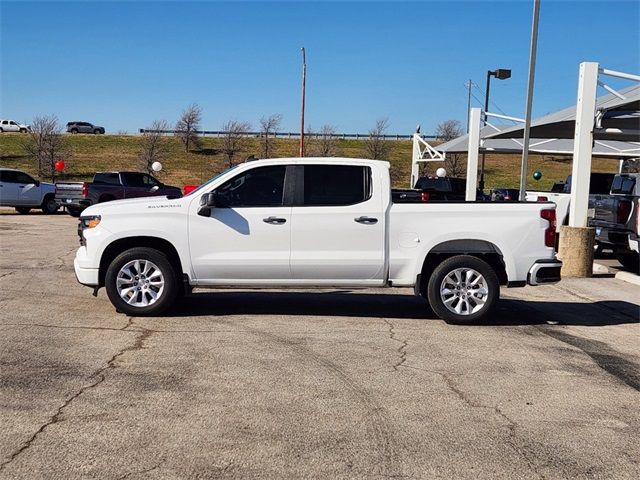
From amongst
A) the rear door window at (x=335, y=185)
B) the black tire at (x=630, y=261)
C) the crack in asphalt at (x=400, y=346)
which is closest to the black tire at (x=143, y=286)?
the rear door window at (x=335, y=185)

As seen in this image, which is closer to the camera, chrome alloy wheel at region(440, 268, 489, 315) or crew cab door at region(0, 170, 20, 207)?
chrome alloy wheel at region(440, 268, 489, 315)

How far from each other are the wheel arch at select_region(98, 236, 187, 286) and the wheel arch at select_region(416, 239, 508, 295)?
2.93 m

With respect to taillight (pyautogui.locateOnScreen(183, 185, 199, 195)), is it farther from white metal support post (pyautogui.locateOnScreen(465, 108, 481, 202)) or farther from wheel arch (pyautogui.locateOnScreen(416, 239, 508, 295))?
white metal support post (pyautogui.locateOnScreen(465, 108, 481, 202))

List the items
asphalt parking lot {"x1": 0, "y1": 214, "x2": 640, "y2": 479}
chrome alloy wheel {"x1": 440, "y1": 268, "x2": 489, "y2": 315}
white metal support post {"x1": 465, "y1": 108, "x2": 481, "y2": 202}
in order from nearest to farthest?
1. asphalt parking lot {"x1": 0, "y1": 214, "x2": 640, "y2": 479}
2. chrome alloy wheel {"x1": 440, "y1": 268, "x2": 489, "y2": 315}
3. white metal support post {"x1": 465, "y1": 108, "x2": 481, "y2": 202}

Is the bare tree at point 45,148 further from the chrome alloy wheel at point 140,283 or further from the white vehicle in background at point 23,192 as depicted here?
the chrome alloy wheel at point 140,283

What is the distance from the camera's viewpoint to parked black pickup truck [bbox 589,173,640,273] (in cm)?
1274

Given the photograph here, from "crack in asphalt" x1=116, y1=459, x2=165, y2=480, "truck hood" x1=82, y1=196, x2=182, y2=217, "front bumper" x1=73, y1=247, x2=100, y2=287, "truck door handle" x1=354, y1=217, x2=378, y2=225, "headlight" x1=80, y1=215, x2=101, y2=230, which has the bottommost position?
"crack in asphalt" x1=116, y1=459, x2=165, y2=480

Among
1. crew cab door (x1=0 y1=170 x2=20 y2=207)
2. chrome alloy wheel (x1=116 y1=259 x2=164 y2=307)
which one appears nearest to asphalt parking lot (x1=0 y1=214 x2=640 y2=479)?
chrome alloy wheel (x1=116 y1=259 x2=164 y2=307)

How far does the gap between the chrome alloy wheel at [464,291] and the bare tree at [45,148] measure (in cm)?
5228

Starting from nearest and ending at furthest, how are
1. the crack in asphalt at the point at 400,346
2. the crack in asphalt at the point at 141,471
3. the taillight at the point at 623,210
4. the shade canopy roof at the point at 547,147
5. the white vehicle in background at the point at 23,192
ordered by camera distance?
1. the crack in asphalt at the point at 141,471
2. the crack in asphalt at the point at 400,346
3. the taillight at the point at 623,210
4. the white vehicle in background at the point at 23,192
5. the shade canopy roof at the point at 547,147

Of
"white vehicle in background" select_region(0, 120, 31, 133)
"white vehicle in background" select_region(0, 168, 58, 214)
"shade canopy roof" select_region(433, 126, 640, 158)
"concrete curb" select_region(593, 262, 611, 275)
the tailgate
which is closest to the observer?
"concrete curb" select_region(593, 262, 611, 275)

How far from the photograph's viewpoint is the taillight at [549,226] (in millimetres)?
8352

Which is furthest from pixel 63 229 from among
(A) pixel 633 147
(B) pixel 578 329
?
(A) pixel 633 147

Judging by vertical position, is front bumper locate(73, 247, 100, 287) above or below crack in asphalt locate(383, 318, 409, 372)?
above
